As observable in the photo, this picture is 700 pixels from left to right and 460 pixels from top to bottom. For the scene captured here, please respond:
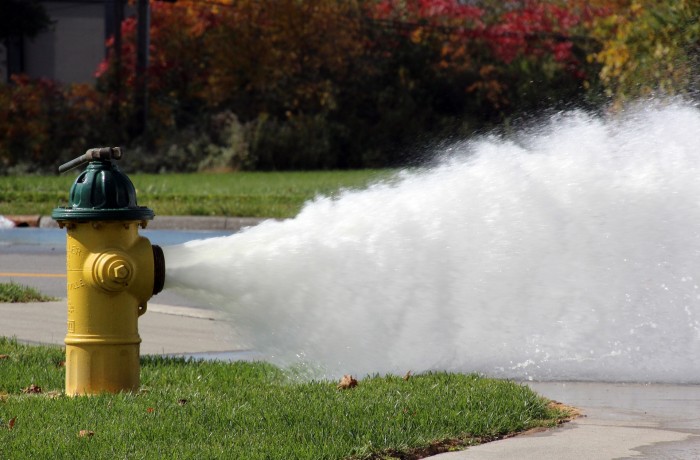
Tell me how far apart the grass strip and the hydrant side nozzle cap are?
410cm

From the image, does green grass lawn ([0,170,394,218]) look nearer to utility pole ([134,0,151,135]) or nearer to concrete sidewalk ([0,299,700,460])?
utility pole ([134,0,151,135])

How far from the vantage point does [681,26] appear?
59.5ft

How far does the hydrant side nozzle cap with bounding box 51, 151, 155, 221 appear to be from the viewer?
5.43m

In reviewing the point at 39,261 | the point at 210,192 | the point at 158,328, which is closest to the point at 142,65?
the point at 210,192

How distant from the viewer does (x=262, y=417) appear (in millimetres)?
5141

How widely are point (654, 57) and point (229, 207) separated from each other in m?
6.19

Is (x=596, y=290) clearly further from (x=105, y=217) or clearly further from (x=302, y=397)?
(x=105, y=217)

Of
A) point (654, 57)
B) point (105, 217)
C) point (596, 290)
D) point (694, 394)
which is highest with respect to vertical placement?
point (654, 57)

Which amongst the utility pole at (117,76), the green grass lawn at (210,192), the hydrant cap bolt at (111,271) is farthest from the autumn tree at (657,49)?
the utility pole at (117,76)

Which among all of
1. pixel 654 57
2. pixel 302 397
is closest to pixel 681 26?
pixel 654 57

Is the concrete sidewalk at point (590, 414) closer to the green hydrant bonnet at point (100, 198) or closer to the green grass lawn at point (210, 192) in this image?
the green hydrant bonnet at point (100, 198)

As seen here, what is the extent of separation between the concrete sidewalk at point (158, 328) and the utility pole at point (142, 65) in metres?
17.8

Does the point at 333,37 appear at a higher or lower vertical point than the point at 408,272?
higher

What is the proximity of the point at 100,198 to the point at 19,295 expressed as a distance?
4.31 metres
